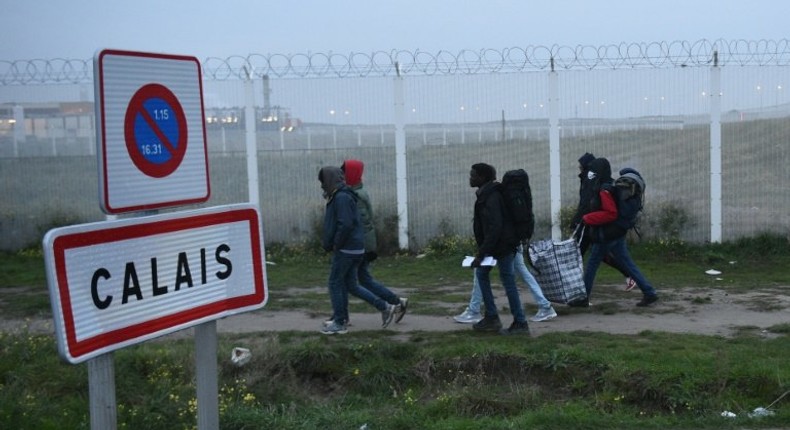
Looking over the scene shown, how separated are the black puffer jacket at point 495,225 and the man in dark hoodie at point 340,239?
1.21m

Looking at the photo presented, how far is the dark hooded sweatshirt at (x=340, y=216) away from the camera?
28.4 feet

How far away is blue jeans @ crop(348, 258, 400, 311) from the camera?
29.6 feet

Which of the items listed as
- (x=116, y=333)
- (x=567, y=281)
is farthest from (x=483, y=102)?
(x=116, y=333)

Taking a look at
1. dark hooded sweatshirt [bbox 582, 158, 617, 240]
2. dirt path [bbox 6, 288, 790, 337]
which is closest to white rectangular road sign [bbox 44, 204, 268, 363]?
dirt path [bbox 6, 288, 790, 337]

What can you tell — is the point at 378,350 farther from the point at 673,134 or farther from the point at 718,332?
the point at 673,134

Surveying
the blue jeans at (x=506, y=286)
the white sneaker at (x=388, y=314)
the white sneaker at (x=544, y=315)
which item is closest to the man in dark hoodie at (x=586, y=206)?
the white sneaker at (x=544, y=315)

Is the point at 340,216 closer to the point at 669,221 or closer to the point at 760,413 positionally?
Answer: the point at 760,413

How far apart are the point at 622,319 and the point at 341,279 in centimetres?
289

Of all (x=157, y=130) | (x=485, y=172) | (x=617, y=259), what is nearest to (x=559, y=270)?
(x=617, y=259)

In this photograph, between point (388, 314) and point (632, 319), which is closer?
point (388, 314)

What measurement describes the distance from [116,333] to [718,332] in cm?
686

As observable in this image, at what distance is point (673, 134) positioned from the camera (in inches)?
539

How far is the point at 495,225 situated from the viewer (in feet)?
27.3

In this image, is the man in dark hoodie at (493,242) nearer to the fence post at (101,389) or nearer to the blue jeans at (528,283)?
the blue jeans at (528,283)
